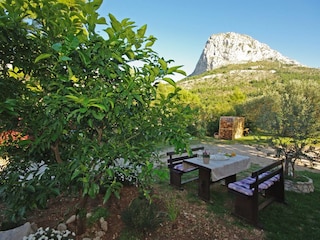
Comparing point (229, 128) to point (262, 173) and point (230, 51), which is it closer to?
point (262, 173)

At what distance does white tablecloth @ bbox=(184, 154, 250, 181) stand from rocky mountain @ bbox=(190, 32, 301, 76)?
2220 inches

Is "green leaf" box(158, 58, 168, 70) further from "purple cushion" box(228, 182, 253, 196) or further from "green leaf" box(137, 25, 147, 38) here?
"purple cushion" box(228, 182, 253, 196)

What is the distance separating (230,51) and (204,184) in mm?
69102

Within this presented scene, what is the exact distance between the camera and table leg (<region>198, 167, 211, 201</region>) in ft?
11.4

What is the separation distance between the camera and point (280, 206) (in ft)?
11.1

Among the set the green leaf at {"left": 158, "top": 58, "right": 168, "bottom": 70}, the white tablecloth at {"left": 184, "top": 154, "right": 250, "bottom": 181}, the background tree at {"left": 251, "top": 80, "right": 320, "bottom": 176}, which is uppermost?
the green leaf at {"left": 158, "top": 58, "right": 168, "bottom": 70}

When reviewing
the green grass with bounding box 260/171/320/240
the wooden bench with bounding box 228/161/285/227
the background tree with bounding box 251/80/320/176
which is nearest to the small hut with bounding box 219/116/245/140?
the background tree with bounding box 251/80/320/176

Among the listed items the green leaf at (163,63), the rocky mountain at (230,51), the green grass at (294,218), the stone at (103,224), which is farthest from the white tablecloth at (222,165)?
the rocky mountain at (230,51)

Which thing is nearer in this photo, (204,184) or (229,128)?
(204,184)

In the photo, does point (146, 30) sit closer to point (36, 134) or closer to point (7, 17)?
point (7, 17)

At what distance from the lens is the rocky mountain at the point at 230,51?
5906cm

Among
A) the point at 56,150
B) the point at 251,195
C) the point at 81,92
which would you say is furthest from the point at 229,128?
the point at 81,92

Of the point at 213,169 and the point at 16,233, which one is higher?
the point at 213,169

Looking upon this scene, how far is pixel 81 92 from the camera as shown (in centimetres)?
120
